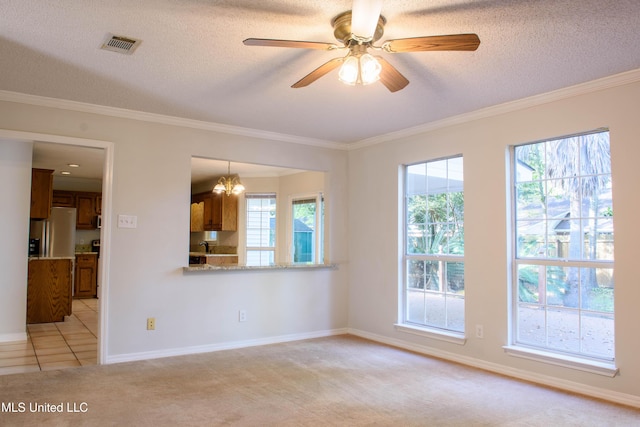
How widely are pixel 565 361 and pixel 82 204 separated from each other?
338 inches

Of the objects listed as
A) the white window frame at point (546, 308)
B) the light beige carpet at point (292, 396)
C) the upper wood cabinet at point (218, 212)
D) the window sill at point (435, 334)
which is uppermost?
the upper wood cabinet at point (218, 212)

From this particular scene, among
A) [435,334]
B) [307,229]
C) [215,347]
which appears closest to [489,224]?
[435,334]

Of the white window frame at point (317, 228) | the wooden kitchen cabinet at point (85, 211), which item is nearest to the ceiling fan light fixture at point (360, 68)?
the white window frame at point (317, 228)

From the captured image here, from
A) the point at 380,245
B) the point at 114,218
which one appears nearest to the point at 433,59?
the point at 380,245

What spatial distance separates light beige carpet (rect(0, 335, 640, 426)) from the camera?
2.86 m

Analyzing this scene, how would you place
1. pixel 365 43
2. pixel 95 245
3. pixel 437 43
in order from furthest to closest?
pixel 95 245 < pixel 365 43 < pixel 437 43

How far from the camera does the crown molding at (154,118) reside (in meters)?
3.82

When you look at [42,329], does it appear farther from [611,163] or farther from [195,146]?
[611,163]

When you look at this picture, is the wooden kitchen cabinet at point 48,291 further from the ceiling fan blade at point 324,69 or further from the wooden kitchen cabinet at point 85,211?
the ceiling fan blade at point 324,69

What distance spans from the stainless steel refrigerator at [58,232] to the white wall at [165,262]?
12.3 feet

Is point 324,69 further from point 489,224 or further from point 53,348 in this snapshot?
point 53,348

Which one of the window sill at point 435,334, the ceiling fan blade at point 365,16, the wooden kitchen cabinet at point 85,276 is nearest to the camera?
Answer: the ceiling fan blade at point 365,16

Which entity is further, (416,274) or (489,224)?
(416,274)

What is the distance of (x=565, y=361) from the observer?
3.51m
